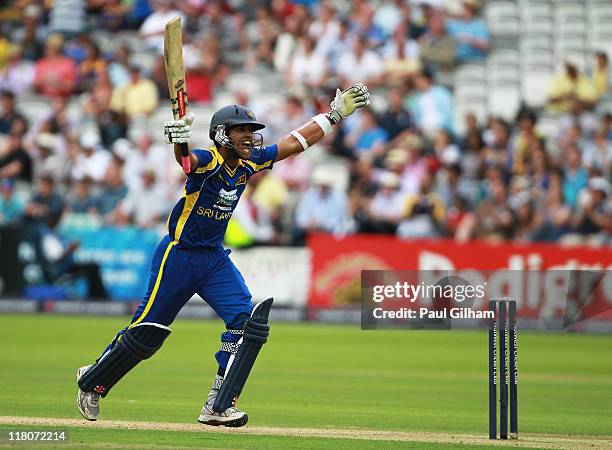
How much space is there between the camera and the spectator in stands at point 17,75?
75.8 feet

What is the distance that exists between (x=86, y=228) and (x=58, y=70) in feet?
14.9

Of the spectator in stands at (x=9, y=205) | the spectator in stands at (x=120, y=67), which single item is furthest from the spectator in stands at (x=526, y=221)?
the spectator in stands at (x=9, y=205)

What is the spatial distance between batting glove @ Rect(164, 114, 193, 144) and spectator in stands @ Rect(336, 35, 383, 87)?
13738 millimetres

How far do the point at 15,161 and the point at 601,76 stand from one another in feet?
32.4

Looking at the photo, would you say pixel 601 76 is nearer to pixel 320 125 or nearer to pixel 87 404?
pixel 320 125

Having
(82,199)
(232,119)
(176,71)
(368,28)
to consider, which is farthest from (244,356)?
(368,28)

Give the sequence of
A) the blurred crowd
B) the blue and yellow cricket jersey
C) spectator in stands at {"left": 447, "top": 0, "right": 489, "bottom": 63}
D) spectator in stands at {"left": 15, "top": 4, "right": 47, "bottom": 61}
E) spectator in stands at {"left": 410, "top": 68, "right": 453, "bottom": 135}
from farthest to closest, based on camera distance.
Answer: spectator in stands at {"left": 15, "top": 4, "right": 47, "bottom": 61}, spectator in stands at {"left": 447, "top": 0, "right": 489, "bottom": 63}, spectator in stands at {"left": 410, "top": 68, "right": 453, "bottom": 135}, the blurred crowd, the blue and yellow cricket jersey

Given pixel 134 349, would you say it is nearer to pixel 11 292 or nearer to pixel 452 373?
pixel 452 373

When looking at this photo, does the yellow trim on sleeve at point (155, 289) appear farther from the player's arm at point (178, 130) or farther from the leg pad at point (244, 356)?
the player's arm at point (178, 130)

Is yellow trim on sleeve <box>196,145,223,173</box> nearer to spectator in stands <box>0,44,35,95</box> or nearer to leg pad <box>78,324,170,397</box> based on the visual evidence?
leg pad <box>78,324,170,397</box>

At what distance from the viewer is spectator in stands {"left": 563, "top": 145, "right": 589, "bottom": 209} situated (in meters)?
18.6

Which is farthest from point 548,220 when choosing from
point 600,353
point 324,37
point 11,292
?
point 11,292

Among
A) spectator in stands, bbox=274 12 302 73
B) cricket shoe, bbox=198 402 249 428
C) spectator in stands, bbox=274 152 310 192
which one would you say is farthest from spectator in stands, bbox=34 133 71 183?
cricket shoe, bbox=198 402 249 428

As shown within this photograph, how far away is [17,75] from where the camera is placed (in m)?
23.2
